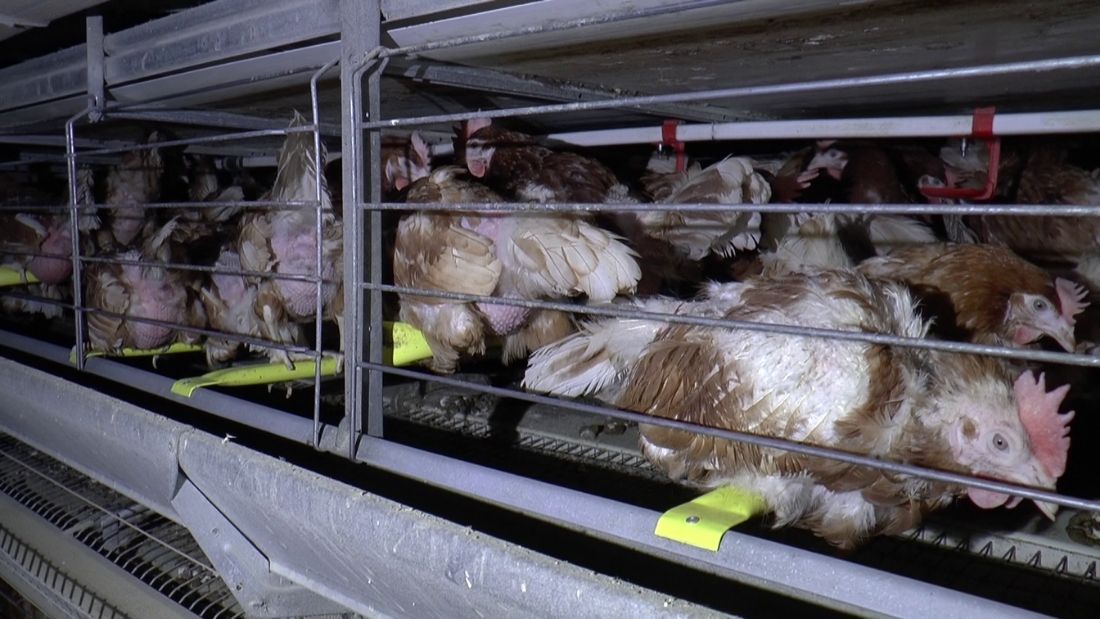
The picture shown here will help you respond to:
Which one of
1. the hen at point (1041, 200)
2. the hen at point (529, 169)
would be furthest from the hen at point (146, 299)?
the hen at point (1041, 200)

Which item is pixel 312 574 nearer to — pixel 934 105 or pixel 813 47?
pixel 813 47

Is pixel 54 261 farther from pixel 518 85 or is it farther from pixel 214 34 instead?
pixel 518 85

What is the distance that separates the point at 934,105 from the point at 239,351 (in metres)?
2.13

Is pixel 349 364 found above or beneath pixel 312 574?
above

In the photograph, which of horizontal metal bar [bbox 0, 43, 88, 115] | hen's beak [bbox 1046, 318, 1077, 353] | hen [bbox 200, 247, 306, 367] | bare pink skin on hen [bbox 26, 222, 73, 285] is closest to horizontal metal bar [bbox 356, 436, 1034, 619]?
hen's beak [bbox 1046, 318, 1077, 353]

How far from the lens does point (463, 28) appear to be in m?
1.18

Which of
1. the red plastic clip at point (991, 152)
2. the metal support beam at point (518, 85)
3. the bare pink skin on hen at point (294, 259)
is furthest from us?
the bare pink skin on hen at point (294, 259)

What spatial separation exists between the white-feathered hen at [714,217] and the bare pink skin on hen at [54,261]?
6.90 feet

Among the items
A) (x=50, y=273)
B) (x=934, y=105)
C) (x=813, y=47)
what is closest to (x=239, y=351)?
(x=50, y=273)

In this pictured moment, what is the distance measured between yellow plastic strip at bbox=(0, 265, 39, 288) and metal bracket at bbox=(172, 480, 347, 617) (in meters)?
2.00

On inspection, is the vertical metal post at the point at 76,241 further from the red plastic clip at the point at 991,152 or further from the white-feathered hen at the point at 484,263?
the red plastic clip at the point at 991,152

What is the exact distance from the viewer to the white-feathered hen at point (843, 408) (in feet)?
3.52

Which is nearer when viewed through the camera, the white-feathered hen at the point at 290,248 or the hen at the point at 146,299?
the white-feathered hen at the point at 290,248

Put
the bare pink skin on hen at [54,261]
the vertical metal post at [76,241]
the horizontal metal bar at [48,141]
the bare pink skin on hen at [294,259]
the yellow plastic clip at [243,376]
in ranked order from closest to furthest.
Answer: the yellow plastic clip at [243,376], the vertical metal post at [76,241], the bare pink skin on hen at [294,259], the horizontal metal bar at [48,141], the bare pink skin on hen at [54,261]
